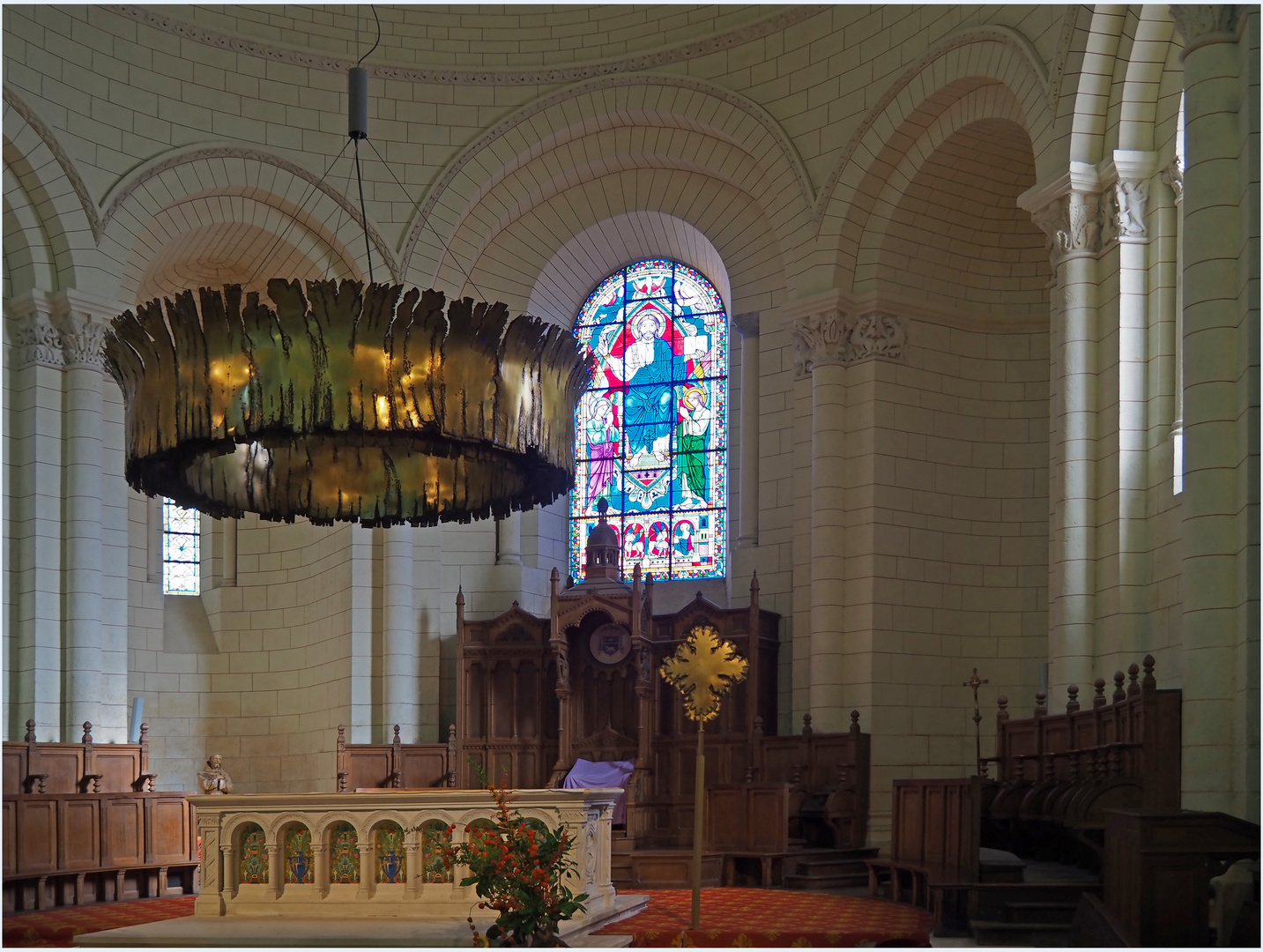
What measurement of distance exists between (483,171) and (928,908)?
10.1m

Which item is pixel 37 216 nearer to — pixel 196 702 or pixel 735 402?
pixel 196 702

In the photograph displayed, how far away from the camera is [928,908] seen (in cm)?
1190

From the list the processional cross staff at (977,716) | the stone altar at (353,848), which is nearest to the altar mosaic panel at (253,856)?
the stone altar at (353,848)

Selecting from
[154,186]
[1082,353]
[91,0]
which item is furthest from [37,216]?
[1082,353]

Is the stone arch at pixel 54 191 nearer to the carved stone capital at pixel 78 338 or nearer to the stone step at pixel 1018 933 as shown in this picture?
the carved stone capital at pixel 78 338

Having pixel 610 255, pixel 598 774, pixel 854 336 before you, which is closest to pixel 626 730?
pixel 598 774

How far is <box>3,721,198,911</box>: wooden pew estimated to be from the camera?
543 inches

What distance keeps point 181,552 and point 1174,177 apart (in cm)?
1250

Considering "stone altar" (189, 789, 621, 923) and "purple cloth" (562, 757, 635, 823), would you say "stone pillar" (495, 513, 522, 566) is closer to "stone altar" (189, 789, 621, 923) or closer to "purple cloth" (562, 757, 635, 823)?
"purple cloth" (562, 757, 635, 823)

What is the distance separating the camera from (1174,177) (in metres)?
12.6

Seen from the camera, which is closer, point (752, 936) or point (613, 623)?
point (752, 936)

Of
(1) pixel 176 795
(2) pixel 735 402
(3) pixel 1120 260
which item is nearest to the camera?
(3) pixel 1120 260

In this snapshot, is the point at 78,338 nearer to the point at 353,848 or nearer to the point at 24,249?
the point at 24,249

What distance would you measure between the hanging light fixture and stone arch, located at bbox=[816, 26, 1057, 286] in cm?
624
